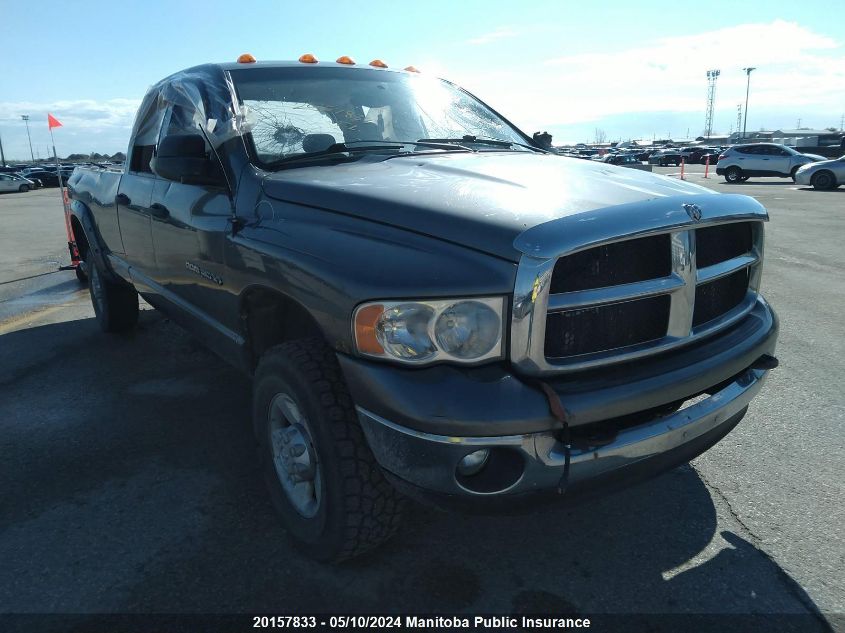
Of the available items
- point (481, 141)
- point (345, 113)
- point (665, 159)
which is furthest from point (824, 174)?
point (665, 159)

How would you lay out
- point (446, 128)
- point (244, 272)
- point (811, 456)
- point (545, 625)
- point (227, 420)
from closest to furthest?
1. point (545, 625)
2. point (244, 272)
3. point (811, 456)
4. point (446, 128)
5. point (227, 420)

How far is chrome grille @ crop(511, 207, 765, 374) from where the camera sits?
1.95 meters

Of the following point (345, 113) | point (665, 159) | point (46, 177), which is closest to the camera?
point (345, 113)

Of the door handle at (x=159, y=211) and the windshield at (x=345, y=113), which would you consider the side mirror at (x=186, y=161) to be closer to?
the windshield at (x=345, y=113)

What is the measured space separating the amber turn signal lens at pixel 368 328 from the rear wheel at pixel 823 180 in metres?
Result: 24.6

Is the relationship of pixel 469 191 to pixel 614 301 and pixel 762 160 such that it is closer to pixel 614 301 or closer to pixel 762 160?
pixel 614 301

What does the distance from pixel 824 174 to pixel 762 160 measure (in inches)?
195

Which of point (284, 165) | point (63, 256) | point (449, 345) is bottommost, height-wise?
point (63, 256)

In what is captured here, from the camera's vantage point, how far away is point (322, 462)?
227 centimetres

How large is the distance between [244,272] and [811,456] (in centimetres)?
283

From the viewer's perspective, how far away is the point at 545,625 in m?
2.18

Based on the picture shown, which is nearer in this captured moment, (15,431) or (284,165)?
(284,165)

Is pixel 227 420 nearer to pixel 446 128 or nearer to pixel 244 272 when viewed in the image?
pixel 244 272

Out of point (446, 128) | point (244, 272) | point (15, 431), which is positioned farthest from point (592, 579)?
point (15, 431)
